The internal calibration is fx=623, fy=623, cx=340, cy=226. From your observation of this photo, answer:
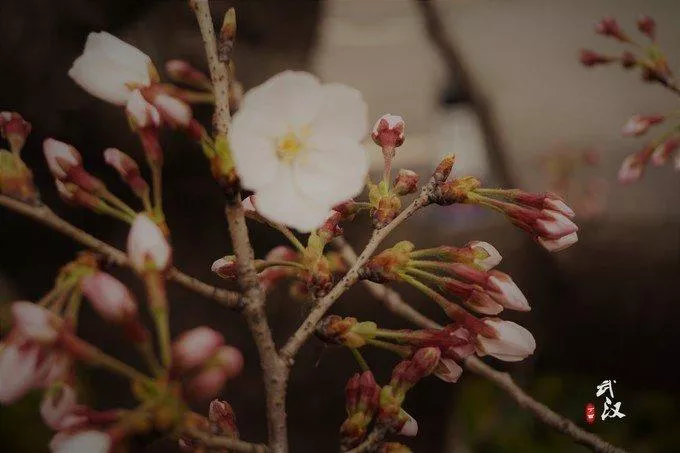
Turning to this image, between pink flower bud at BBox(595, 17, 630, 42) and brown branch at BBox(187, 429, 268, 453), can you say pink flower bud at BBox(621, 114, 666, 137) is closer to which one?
pink flower bud at BBox(595, 17, 630, 42)

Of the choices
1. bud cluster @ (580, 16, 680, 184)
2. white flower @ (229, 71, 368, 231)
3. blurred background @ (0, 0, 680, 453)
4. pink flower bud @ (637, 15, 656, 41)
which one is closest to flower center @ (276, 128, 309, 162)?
white flower @ (229, 71, 368, 231)

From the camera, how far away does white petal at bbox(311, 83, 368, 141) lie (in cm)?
44

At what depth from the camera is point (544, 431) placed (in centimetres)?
100

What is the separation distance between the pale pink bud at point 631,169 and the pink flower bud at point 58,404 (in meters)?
0.76

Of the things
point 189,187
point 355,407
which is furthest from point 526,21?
point 355,407

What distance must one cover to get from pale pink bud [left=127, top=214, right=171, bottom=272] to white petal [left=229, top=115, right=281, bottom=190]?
0.24ft

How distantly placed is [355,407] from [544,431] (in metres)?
0.67

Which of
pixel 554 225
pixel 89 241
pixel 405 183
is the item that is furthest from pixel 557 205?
pixel 89 241

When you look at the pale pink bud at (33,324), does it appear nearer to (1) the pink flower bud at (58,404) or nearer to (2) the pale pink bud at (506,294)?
(1) the pink flower bud at (58,404)

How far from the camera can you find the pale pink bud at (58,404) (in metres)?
0.38

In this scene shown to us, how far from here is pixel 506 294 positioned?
1.45 feet

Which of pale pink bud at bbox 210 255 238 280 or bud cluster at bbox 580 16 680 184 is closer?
pale pink bud at bbox 210 255 238 280

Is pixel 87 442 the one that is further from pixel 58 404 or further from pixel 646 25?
pixel 646 25

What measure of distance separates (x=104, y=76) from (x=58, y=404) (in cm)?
22
